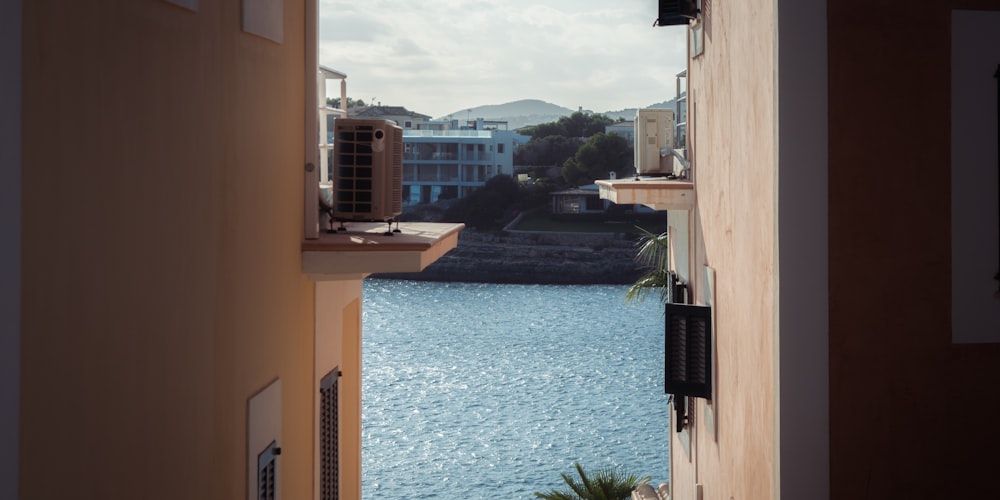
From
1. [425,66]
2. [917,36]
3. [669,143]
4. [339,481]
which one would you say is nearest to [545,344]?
[669,143]

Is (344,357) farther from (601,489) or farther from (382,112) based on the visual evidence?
(382,112)

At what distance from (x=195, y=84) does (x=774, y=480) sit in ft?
10.1

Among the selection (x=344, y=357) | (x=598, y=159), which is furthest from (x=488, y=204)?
(x=344, y=357)

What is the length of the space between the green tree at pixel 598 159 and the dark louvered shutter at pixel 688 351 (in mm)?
46071

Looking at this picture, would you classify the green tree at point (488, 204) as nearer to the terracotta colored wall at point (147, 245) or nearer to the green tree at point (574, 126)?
the green tree at point (574, 126)

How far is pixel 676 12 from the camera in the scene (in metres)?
8.27

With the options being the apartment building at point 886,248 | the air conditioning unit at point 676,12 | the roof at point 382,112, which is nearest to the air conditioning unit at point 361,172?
the apartment building at point 886,248

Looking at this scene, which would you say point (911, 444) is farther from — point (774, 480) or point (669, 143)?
point (669, 143)

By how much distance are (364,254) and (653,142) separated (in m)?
5.22

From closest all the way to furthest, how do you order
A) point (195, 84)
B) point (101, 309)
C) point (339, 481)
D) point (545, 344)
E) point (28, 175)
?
point (28, 175) → point (101, 309) → point (195, 84) → point (339, 481) → point (545, 344)

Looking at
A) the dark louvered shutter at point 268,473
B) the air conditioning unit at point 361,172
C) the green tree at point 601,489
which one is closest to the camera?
the dark louvered shutter at point 268,473

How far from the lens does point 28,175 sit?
2.56 metres

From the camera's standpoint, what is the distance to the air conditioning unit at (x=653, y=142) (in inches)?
393

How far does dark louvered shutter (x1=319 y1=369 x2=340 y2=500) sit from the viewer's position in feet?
21.1
